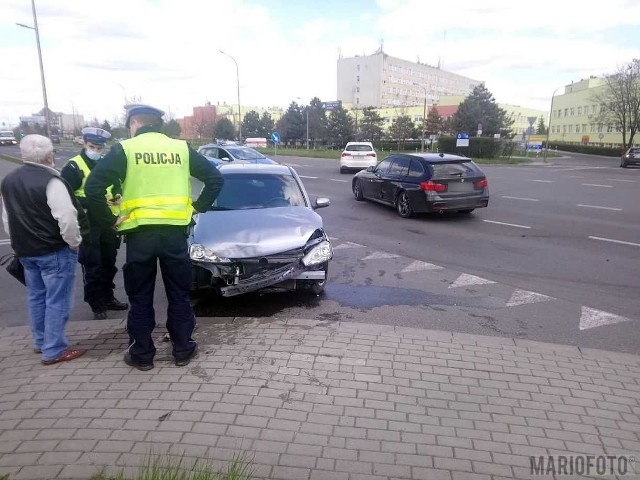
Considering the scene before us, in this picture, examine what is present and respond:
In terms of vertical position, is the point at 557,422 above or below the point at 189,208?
below

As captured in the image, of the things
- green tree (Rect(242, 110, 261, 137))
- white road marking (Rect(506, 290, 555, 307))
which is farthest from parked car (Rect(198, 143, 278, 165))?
green tree (Rect(242, 110, 261, 137))

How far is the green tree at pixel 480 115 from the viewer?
61.5 meters

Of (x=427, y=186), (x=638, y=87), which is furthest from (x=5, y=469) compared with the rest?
(x=638, y=87)

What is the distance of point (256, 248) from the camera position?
5039mm

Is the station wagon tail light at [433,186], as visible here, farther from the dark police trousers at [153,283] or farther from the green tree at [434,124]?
the green tree at [434,124]

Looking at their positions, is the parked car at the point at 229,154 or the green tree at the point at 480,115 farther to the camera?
the green tree at the point at 480,115

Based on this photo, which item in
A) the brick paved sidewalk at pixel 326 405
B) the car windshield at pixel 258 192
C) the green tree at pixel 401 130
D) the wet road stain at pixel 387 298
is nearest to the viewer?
the brick paved sidewalk at pixel 326 405

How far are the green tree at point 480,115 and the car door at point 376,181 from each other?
51622 mm

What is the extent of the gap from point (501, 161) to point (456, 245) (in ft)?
106

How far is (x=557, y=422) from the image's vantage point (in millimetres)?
3215

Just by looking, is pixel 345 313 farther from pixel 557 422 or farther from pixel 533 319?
pixel 557 422

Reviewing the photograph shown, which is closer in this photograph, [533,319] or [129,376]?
[129,376]

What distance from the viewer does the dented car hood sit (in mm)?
5039

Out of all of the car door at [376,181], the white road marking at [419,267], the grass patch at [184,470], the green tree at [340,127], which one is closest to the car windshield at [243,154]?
the car door at [376,181]
